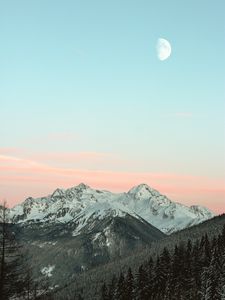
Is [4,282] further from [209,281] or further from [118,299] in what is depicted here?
[118,299]

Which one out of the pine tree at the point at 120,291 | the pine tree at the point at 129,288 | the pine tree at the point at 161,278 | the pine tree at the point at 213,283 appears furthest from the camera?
the pine tree at the point at 161,278

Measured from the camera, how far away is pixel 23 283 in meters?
22.8

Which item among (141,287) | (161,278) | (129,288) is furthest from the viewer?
(161,278)

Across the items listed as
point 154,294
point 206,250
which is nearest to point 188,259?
point 206,250

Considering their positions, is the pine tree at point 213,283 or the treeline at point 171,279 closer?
the pine tree at point 213,283

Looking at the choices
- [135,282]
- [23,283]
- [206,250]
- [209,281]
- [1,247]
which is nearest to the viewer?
[23,283]

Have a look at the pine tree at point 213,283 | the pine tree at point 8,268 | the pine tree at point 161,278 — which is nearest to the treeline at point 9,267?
the pine tree at point 8,268

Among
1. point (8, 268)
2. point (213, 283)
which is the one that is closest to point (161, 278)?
point (213, 283)

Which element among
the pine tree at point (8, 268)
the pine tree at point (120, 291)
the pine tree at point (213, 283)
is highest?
the pine tree at point (8, 268)

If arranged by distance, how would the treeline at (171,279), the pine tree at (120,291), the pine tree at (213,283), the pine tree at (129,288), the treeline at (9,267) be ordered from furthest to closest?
the pine tree at (120,291), the pine tree at (129,288), the treeline at (171,279), the pine tree at (213,283), the treeline at (9,267)

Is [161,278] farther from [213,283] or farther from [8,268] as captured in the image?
[8,268]

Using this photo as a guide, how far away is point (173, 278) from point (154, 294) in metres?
5.97

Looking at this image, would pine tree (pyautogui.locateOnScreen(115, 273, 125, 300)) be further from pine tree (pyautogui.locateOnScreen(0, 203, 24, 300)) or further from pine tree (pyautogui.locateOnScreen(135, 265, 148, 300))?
pine tree (pyautogui.locateOnScreen(0, 203, 24, 300))

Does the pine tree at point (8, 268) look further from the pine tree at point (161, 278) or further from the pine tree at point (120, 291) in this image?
the pine tree at point (161, 278)
